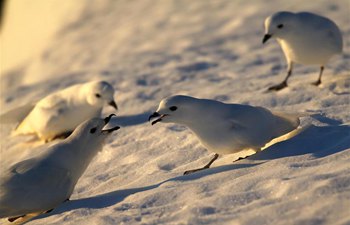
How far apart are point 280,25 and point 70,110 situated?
2251mm

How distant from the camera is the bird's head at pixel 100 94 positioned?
714 cm

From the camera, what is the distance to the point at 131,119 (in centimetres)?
721

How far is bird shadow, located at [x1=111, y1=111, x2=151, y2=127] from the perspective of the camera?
7.07m

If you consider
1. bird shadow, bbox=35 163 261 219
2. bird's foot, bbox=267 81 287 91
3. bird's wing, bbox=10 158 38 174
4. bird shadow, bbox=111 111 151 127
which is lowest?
bird's foot, bbox=267 81 287 91

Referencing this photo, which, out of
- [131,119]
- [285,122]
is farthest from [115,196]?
[131,119]

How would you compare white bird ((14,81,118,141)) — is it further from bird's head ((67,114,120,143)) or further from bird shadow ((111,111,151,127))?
bird's head ((67,114,120,143))

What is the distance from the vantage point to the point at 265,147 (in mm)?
5238

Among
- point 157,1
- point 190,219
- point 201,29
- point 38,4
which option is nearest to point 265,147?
point 190,219

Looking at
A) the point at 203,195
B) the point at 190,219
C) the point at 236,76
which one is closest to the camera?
the point at 190,219

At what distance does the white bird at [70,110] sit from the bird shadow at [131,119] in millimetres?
209

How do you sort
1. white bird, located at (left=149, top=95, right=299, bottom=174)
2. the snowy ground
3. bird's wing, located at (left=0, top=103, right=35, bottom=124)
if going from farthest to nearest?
bird's wing, located at (left=0, top=103, right=35, bottom=124) < white bird, located at (left=149, top=95, right=299, bottom=174) < the snowy ground

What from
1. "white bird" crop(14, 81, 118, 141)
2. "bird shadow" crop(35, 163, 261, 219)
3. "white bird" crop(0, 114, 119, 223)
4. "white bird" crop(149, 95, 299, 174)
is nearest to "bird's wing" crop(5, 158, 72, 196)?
"white bird" crop(0, 114, 119, 223)

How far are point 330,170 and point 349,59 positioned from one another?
413 cm

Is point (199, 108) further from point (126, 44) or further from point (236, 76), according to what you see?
point (126, 44)
